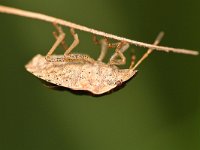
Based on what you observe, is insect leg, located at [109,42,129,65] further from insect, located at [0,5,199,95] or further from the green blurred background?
the green blurred background

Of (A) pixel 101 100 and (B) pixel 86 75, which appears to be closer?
(B) pixel 86 75

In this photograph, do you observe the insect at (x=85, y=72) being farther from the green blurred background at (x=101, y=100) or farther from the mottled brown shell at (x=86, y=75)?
the green blurred background at (x=101, y=100)

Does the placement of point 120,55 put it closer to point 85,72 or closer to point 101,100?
point 85,72

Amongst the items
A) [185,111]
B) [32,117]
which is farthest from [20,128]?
[185,111]

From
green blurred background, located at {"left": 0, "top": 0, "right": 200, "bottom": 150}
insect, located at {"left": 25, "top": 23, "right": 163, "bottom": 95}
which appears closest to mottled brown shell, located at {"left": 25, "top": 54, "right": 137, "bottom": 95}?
insect, located at {"left": 25, "top": 23, "right": 163, "bottom": 95}

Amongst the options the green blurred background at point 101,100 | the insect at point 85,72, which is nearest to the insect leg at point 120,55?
the insect at point 85,72

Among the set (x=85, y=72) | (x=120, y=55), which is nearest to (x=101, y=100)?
(x=85, y=72)
